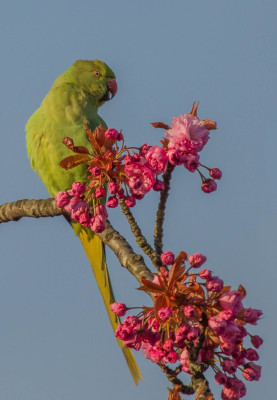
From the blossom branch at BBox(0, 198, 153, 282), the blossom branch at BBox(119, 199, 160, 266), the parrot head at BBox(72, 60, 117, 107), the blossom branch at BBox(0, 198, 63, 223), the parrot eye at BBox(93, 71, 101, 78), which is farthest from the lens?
the parrot eye at BBox(93, 71, 101, 78)

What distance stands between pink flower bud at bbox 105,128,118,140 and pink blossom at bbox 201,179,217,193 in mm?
370

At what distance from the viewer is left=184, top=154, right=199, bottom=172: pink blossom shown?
6.73ft

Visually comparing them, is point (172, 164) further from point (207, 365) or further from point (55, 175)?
point (55, 175)

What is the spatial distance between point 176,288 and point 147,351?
281mm

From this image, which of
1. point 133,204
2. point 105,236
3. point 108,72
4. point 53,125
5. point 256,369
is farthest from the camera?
point 108,72

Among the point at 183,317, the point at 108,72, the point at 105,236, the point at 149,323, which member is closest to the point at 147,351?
the point at 149,323

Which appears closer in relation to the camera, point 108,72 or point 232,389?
point 232,389

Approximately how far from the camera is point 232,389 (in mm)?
2012

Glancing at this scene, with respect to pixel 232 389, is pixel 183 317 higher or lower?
higher

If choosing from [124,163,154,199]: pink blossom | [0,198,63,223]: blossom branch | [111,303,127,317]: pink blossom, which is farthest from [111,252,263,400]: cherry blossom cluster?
[0,198,63,223]: blossom branch

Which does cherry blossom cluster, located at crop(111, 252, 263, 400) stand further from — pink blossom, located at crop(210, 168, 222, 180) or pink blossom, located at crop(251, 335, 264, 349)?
pink blossom, located at crop(210, 168, 222, 180)

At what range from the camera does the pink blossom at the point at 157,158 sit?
2067 mm

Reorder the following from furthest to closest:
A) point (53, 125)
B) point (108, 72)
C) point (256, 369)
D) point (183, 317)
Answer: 1. point (108, 72)
2. point (53, 125)
3. point (256, 369)
4. point (183, 317)

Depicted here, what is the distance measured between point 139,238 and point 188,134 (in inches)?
17.0
